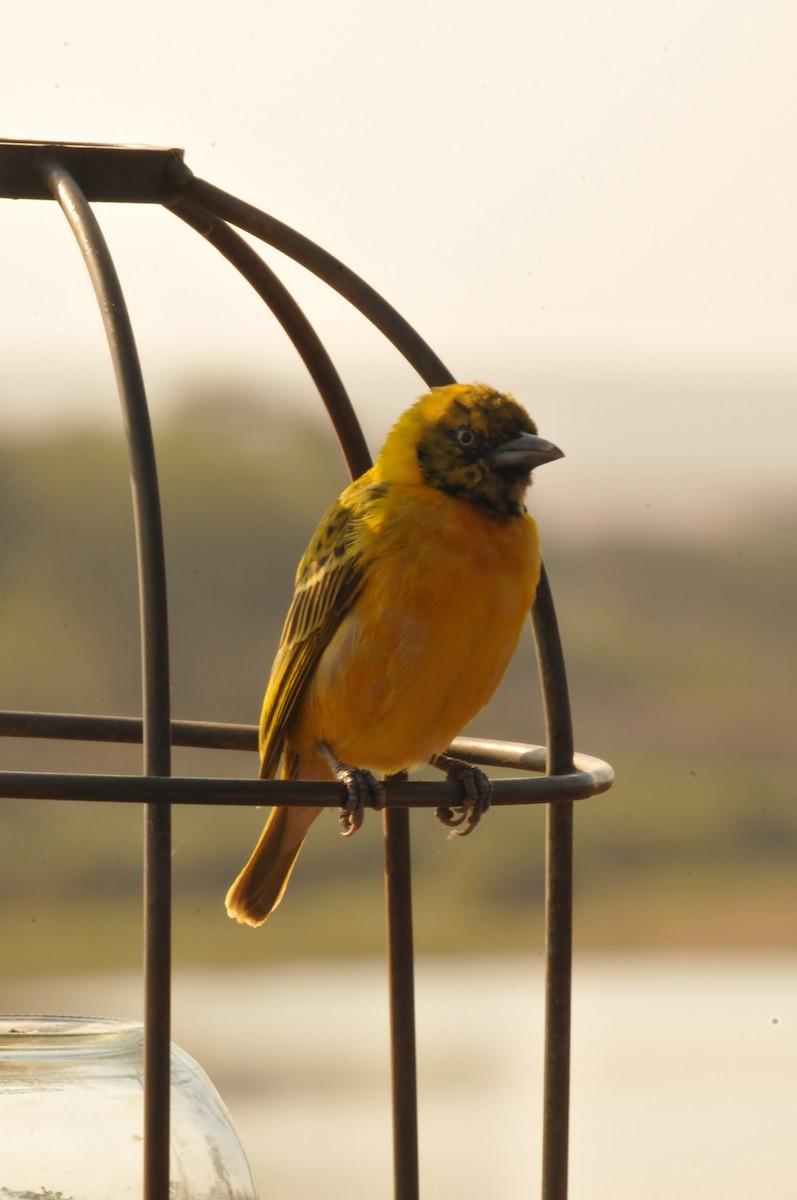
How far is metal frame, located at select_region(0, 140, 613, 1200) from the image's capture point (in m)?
1.58

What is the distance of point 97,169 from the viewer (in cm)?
195

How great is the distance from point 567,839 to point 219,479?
6722 mm

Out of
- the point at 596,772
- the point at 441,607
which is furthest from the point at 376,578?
the point at 596,772

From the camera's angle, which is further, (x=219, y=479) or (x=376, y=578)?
(x=219, y=479)

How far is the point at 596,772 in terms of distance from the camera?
2010mm

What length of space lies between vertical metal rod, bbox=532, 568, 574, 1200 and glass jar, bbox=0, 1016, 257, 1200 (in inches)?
17.0

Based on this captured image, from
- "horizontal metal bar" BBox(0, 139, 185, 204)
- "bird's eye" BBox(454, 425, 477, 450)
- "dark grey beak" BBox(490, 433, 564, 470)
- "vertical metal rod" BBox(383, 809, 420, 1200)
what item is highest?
"horizontal metal bar" BBox(0, 139, 185, 204)

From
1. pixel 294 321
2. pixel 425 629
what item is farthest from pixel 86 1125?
pixel 294 321

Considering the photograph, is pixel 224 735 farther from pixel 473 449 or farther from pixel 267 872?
pixel 473 449

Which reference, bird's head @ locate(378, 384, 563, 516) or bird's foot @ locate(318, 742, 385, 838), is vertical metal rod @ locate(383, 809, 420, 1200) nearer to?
bird's foot @ locate(318, 742, 385, 838)

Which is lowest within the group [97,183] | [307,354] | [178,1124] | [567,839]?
[178,1124]

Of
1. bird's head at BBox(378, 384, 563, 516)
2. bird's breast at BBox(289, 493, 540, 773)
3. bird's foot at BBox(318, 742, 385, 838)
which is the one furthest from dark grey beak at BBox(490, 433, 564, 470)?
bird's foot at BBox(318, 742, 385, 838)

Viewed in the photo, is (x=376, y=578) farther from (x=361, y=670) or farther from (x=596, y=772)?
(x=596, y=772)

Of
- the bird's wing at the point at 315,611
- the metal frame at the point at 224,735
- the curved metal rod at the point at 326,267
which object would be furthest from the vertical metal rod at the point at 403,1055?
the curved metal rod at the point at 326,267
